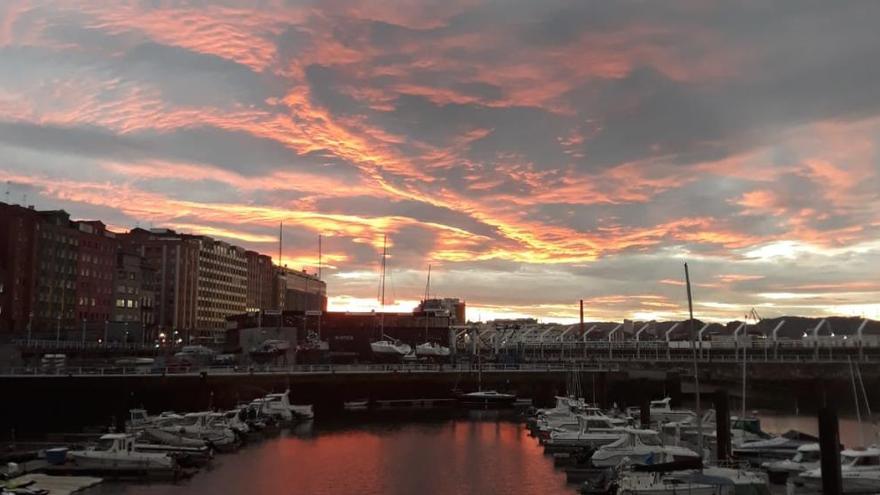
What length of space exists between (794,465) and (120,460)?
4211cm

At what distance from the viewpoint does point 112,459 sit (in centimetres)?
4741

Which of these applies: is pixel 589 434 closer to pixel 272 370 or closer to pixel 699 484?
pixel 699 484

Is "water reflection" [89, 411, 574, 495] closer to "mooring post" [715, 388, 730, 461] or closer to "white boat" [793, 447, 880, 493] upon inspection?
"mooring post" [715, 388, 730, 461]

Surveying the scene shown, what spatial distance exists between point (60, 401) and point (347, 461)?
43692mm

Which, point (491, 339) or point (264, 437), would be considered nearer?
point (264, 437)

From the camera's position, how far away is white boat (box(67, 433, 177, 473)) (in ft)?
155

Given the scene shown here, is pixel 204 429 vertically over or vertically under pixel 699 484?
under

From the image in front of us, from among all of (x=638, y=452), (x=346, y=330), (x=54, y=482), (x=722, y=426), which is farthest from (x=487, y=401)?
(x=346, y=330)

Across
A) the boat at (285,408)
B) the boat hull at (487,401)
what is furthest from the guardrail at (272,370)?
the boat at (285,408)

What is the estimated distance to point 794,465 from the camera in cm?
4394

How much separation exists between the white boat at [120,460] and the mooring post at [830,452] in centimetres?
3768

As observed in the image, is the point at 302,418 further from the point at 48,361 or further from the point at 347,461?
the point at 48,361

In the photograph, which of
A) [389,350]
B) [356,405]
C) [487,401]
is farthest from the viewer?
[389,350]

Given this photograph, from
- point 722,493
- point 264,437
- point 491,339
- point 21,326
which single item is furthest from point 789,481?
point 21,326
